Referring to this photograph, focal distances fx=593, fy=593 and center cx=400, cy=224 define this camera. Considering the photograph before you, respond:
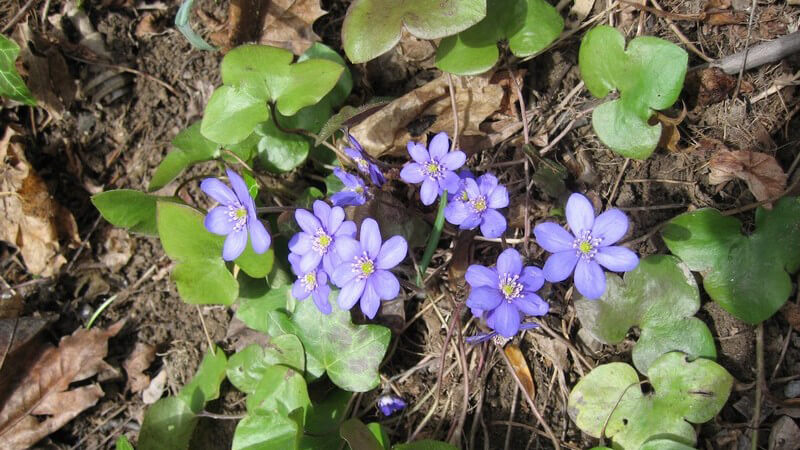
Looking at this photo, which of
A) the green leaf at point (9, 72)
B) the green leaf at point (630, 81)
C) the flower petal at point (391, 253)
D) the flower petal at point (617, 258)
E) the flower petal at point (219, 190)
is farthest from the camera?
the green leaf at point (9, 72)

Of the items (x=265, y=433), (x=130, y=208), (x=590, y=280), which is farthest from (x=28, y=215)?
(x=590, y=280)

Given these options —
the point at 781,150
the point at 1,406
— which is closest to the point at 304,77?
the point at 781,150

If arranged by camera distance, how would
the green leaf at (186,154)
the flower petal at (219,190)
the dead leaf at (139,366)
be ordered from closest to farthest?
the flower petal at (219,190)
the green leaf at (186,154)
the dead leaf at (139,366)

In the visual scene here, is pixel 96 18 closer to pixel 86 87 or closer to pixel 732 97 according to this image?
pixel 86 87

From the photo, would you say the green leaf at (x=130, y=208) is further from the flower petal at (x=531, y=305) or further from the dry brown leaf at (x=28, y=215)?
the flower petal at (x=531, y=305)

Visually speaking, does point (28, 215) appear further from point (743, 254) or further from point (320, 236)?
point (743, 254)

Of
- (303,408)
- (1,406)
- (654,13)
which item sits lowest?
(1,406)

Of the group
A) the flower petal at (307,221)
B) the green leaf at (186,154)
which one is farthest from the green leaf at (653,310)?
the green leaf at (186,154)
